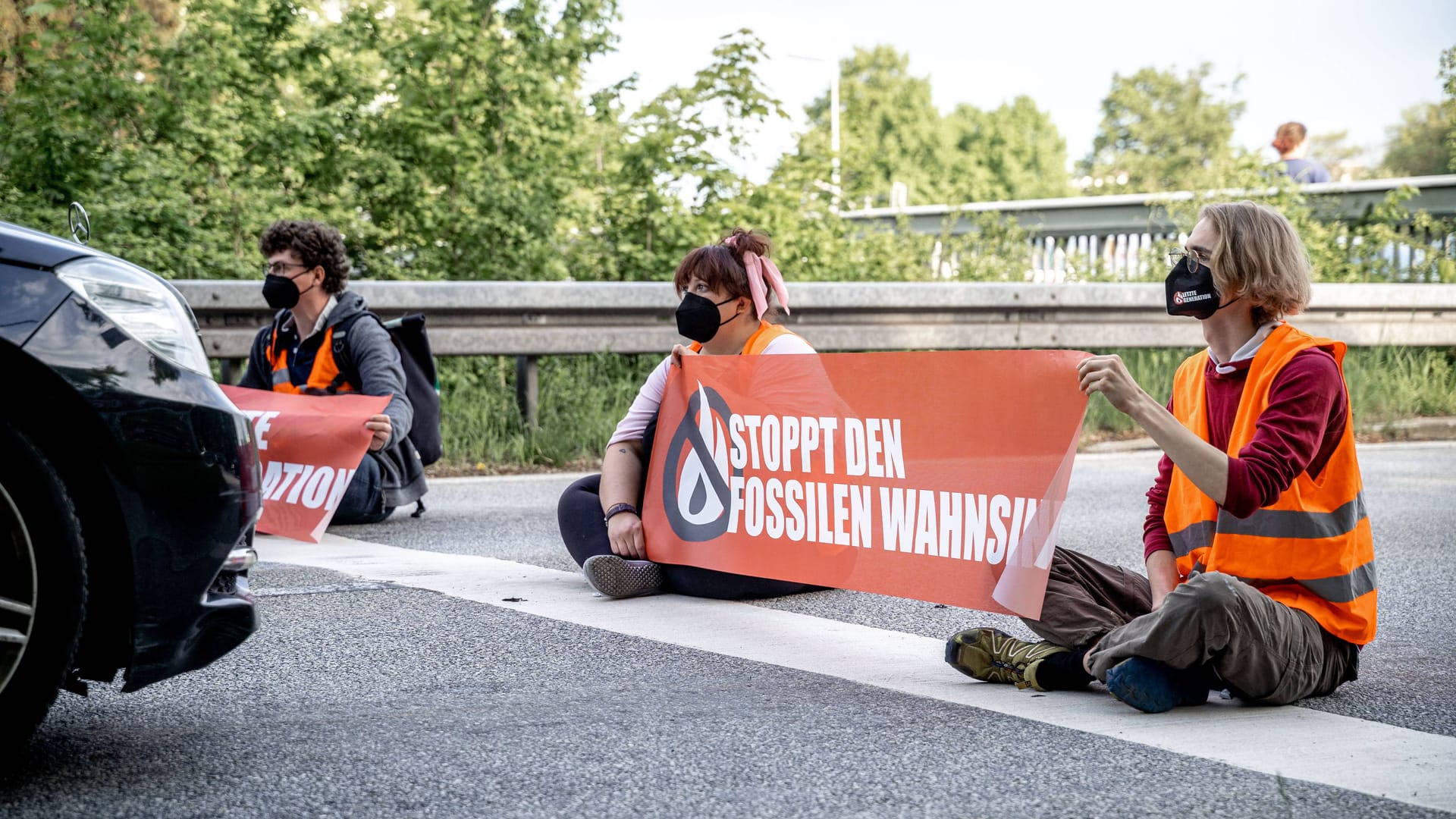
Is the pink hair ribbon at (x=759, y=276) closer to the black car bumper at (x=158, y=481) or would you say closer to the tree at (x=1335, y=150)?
the black car bumper at (x=158, y=481)

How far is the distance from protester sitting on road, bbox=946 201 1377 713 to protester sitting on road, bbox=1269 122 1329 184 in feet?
35.9

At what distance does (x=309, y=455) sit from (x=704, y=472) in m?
2.20

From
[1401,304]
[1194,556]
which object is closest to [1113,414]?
[1401,304]

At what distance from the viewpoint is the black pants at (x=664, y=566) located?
482 centimetres

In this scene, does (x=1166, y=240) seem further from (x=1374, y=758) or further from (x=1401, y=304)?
(x=1374, y=758)

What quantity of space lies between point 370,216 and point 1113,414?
6121mm

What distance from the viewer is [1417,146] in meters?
74.2

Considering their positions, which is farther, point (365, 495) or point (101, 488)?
point (365, 495)

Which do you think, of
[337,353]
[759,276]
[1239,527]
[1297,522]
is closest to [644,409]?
[759,276]

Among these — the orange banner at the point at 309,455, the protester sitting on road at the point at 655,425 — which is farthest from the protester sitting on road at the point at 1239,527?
the orange banner at the point at 309,455

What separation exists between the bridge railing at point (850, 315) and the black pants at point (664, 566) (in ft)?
11.8

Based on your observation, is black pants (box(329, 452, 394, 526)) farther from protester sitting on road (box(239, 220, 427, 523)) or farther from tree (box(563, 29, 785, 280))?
tree (box(563, 29, 785, 280))

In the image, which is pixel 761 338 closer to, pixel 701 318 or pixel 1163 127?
pixel 701 318

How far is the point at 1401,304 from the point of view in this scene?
10875mm
